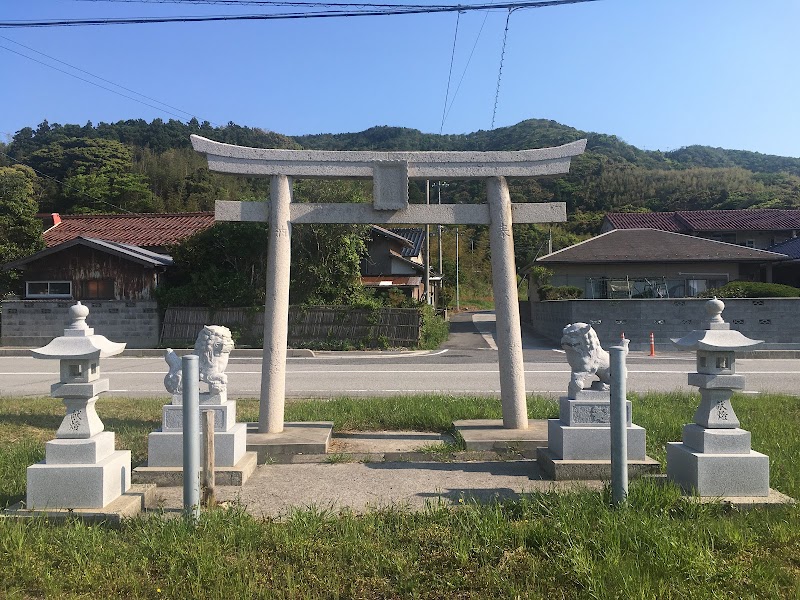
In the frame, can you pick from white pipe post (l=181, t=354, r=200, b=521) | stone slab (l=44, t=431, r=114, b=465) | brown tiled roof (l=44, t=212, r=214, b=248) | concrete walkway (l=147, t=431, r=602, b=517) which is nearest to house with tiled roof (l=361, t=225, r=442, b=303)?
brown tiled roof (l=44, t=212, r=214, b=248)

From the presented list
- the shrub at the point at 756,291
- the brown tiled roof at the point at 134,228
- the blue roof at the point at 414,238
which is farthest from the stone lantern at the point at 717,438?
the blue roof at the point at 414,238

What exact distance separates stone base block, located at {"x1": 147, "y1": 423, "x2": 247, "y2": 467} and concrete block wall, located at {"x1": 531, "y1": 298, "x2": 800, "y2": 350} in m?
17.7

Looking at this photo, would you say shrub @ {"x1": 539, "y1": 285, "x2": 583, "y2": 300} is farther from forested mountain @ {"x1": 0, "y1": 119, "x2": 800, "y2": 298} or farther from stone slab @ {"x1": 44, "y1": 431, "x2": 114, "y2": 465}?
stone slab @ {"x1": 44, "y1": 431, "x2": 114, "y2": 465}

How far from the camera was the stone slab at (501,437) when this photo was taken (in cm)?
743

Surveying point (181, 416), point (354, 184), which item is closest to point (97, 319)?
point (354, 184)

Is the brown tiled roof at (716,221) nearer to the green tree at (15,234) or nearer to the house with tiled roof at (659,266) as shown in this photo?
the house with tiled roof at (659,266)

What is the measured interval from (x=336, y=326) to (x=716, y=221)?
2829 cm

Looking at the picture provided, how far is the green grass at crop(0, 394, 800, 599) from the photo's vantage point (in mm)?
3736

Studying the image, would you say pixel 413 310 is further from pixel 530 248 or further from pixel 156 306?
pixel 530 248

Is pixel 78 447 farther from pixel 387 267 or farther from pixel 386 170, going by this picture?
pixel 387 267

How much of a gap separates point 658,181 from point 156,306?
61998 mm

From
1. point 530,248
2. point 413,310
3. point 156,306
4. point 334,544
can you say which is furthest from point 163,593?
point 530,248

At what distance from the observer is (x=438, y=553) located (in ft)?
13.4

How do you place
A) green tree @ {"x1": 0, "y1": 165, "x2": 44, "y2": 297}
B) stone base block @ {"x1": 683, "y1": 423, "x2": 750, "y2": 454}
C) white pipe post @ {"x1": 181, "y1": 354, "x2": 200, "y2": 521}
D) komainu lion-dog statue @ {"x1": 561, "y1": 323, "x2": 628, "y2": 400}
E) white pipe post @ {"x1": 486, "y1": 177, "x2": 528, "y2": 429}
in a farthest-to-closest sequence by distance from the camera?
green tree @ {"x1": 0, "y1": 165, "x2": 44, "y2": 297}
white pipe post @ {"x1": 486, "y1": 177, "x2": 528, "y2": 429}
komainu lion-dog statue @ {"x1": 561, "y1": 323, "x2": 628, "y2": 400}
stone base block @ {"x1": 683, "y1": 423, "x2": 750, "y2": 454}
white pipe post @ {"x1": 181, "y1": 354, "x2": 200, "y2": 521}
